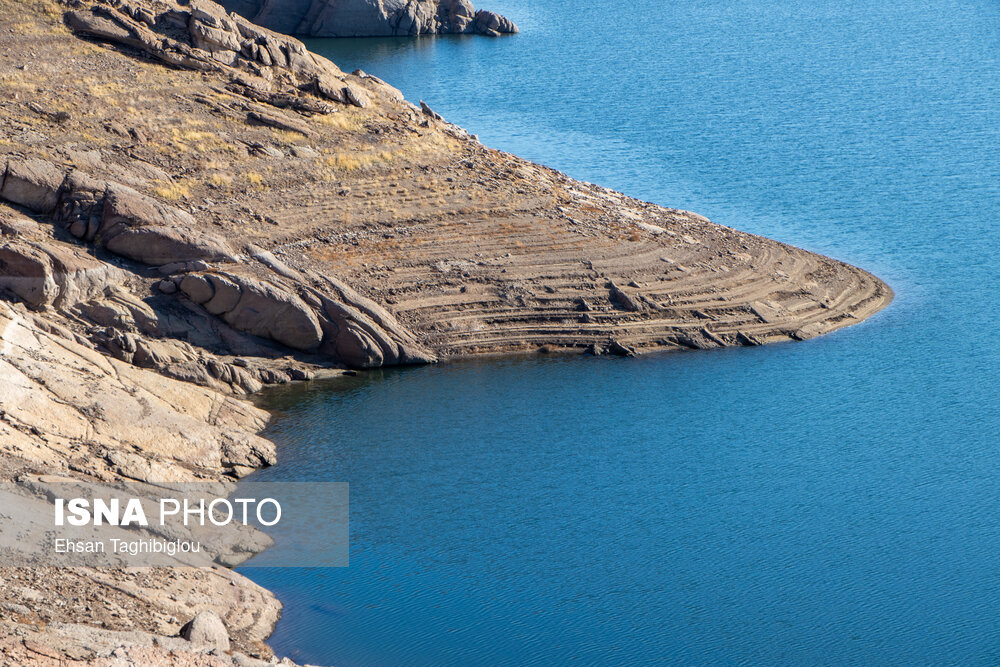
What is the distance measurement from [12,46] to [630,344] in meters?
34.2

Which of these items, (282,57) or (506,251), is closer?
(506,251)

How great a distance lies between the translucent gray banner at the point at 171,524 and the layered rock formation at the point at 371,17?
83.9 m

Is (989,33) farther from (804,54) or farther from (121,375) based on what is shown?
(121,375)

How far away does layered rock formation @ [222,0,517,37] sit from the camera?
116500 millimetres

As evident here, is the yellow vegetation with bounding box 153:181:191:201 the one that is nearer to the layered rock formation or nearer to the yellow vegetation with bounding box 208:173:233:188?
the yellow vegetation with bounding box 208:173:233:188

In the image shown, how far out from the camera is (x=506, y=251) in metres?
56.9

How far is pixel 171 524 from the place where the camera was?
3606 centimetres

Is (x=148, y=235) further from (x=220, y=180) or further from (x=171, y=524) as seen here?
(x=171, y=524)

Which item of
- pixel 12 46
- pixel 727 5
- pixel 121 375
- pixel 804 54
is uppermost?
pixel 727 5

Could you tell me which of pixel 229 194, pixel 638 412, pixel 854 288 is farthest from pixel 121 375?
pixel 854 288

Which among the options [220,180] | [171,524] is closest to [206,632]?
[171,524]

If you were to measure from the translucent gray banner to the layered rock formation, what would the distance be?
83.9 metres

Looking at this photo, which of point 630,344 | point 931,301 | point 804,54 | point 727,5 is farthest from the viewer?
point 727,5

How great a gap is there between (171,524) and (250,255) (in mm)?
18994
